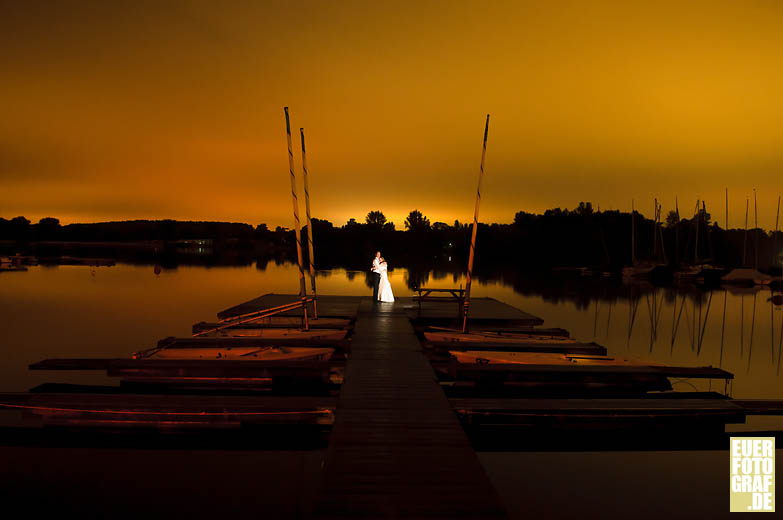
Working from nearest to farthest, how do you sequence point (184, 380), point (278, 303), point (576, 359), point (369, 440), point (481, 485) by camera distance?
point (481, 485)
point (369, 440)
point (184, 380)
point (576, 359)
point (278, 303)

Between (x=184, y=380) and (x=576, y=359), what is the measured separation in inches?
410

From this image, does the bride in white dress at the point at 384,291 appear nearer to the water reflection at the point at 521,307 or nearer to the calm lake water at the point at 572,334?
the water reflection at the point at 521,307

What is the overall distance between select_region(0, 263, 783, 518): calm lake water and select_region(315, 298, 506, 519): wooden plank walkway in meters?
2.04

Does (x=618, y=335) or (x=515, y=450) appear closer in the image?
(x=515, y=450)

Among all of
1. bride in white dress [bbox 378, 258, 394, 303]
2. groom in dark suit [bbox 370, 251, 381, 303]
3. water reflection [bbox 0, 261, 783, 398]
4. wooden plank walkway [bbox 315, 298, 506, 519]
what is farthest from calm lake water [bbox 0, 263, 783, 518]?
bride in white dress [bbox 378, 258, 394, 303]

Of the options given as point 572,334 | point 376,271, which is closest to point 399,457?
point 376,271

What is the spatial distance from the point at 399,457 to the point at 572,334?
21201mm

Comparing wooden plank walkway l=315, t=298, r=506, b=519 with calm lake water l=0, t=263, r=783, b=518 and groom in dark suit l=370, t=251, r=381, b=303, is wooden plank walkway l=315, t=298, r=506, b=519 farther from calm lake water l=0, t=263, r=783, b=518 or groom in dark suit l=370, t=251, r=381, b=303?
groom in dark suit l=370, t=251, r=381, b=303

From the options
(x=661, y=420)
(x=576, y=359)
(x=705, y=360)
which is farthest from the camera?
(x=705, y=360)

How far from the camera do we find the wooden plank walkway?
20.3 feet

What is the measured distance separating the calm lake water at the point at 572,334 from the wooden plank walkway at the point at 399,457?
2044mm

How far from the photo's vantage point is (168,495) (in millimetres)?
9102

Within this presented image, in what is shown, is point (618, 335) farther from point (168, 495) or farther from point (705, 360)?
point (168, 495)

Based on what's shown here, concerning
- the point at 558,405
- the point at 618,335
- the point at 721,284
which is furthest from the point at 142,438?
the point at 721,284
